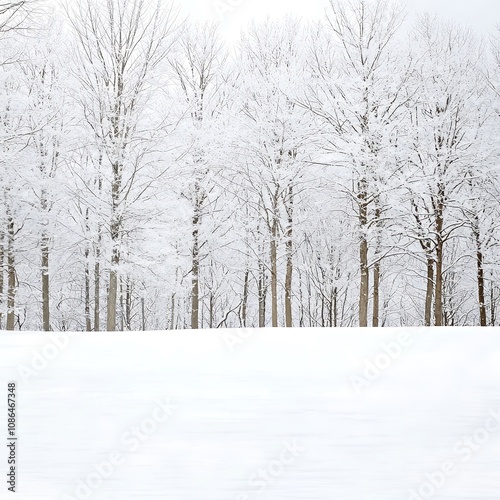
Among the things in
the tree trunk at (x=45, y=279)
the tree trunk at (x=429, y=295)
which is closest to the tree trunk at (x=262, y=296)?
the tree trunk at (x=429, y=295)

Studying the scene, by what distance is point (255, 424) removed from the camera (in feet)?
13.5

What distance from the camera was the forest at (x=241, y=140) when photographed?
13.9 m

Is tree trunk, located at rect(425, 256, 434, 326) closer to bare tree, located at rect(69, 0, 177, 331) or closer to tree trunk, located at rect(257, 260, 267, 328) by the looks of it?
tree trunk, located at rect(257, 260, 267, 328)

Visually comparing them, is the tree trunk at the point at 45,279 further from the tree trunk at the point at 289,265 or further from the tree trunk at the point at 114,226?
the tree trunk at the point at 289,265

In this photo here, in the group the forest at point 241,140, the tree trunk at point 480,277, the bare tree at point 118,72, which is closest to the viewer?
the bare tree at point 118,72

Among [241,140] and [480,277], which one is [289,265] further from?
[480,277]

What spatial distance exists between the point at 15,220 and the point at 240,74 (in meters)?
8.86

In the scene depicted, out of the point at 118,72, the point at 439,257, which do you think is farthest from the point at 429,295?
the point at 118,72

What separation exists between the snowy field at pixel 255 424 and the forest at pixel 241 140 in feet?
25.4

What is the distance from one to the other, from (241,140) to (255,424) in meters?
13.1

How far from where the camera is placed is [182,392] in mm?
4988

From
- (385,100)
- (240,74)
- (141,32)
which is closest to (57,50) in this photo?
(141,32)

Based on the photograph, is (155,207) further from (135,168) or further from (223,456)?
(223,456)

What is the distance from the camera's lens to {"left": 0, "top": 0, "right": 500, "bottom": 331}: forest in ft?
45.7
